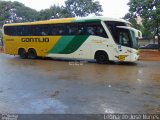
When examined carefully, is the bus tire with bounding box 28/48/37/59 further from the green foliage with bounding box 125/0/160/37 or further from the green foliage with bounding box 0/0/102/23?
the green foliage with bounding box 0/0/102/23

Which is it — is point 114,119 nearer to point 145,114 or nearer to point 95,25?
point 145,114

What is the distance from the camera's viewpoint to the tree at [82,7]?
39344 mm

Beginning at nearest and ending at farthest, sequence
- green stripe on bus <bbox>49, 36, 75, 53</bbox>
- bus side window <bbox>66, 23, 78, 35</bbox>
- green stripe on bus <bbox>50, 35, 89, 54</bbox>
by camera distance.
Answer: green stripe on bus <bbox>50, 35, 89, 54</bbox>, bus side window <bbox>66, 23, 78, 35</bbox>, green stripe on bus <bbox>49, 36, 75, 53</bbox>

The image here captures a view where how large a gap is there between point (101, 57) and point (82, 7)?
19.0 metres

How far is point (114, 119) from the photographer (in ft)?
24.0

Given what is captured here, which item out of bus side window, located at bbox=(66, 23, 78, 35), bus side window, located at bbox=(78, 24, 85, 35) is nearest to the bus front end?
bus side window, located at bbox=(78, 24, 85, 35)

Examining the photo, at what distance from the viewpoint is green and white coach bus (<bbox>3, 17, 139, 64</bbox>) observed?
2059 centimetres

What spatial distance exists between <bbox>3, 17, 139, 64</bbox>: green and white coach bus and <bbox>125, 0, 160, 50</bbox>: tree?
36.6 feet

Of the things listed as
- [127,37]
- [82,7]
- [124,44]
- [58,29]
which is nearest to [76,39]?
[58,29]

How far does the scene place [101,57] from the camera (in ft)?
70.8

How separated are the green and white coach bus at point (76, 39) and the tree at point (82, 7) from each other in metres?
14.3

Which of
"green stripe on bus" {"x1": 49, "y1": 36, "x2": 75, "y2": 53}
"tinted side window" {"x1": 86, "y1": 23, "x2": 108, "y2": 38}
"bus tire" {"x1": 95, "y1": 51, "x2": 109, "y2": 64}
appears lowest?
→ "bus tire" {"x1": 95, "y1": 51, "x2": 109, "y2": 64}

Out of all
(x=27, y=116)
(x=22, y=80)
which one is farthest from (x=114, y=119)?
(x=22, y=80)

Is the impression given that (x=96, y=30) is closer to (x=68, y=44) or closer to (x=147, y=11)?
(x=68, y=44)
